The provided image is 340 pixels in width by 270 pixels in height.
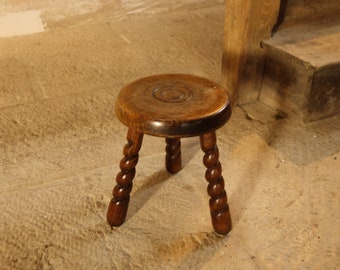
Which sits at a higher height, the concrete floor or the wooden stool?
the wooden stool

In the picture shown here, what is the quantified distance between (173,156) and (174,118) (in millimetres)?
612

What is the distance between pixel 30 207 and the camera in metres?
1.71

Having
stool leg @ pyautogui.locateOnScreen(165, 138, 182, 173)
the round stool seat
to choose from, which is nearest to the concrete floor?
stool leg @ pyautogui.locateOnScreen(165, 138, 182, 173)

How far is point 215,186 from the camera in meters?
1.46

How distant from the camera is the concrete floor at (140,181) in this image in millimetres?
1506

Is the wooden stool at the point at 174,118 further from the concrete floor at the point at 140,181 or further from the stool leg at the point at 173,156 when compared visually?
the stool leg at the point at 173,156

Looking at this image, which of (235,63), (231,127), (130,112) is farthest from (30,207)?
(235,63)

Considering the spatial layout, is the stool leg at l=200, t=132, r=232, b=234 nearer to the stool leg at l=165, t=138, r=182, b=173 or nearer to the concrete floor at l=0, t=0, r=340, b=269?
the concrete floor at l=0, t=0, r=340, b=269

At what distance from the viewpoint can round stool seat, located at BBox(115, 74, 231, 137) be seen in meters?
1.26

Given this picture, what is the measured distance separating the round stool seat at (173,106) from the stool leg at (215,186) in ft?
0.34

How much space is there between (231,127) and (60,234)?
1118 millimetres

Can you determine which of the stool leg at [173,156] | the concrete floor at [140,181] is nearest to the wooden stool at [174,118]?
the concrete floor at [140,181]

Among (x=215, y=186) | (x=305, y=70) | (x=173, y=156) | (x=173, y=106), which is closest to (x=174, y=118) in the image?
(x=173, y=106)

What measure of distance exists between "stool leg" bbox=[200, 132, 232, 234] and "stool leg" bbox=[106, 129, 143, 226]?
0.78ft
